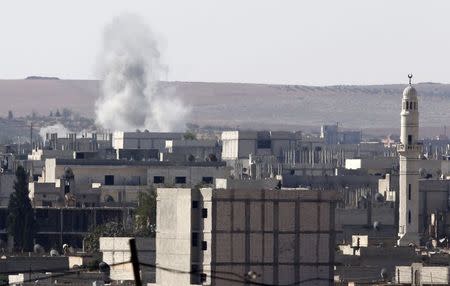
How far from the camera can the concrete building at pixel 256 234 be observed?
70500 millimetres

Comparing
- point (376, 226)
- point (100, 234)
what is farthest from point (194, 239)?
point (376, 226)

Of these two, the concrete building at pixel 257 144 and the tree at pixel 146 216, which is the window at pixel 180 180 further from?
the concrete building at pixel 257 144

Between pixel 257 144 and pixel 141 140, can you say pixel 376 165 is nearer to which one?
pixel 257 144

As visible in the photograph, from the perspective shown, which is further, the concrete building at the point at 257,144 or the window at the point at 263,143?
the window at the point at 263,143

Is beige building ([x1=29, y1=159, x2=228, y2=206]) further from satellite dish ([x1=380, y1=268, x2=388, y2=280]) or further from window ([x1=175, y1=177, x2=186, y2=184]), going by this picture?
satellite dish ([x1=380, y1=268, x2=388, y2=280])

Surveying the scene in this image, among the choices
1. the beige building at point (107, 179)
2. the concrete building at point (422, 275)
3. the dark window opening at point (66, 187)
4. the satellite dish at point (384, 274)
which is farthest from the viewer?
the dark window opening at point (66, 187)

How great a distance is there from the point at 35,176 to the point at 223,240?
258 feet

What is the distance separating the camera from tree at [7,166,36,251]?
364 ft

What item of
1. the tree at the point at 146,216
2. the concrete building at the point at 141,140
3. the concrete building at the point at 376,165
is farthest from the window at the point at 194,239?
the concrete building at the point at 141,140

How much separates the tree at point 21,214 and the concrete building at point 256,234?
39.2 metres

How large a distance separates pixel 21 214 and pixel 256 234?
4200 centimetres

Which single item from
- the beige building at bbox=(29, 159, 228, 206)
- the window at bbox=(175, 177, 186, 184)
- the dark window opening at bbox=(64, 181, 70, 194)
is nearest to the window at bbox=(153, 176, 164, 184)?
the beige building at bbox=(29, 159, 228, 206)

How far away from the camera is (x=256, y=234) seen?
70.9 meters

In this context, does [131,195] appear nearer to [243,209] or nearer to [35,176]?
[35,176]
